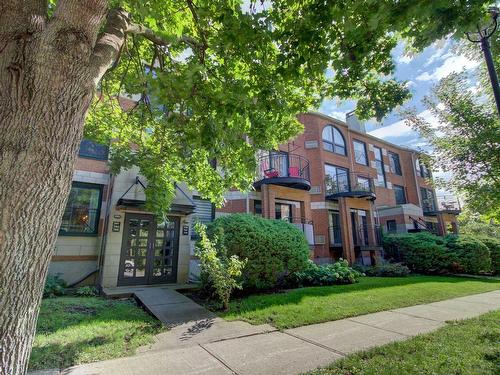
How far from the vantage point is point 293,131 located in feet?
23.5

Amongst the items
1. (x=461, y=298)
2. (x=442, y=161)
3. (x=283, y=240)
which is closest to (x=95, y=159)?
(x=283, y=240)

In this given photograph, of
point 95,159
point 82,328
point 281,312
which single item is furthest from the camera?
point 95,159

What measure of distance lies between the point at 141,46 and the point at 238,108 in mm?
4452

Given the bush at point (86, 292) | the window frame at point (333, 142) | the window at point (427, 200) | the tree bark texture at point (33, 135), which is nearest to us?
the tree bark texture at point (33, 135)

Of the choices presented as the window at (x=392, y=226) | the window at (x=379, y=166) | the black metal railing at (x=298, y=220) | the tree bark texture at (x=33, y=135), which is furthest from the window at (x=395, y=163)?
the tree bark texture at (x=33, y=135)

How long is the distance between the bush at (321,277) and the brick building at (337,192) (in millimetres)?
3830

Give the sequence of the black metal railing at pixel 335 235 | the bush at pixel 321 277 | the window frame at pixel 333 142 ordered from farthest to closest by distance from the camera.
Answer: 1. the window frame at pixel 333 142
2. the black metal railing at pixel 335 235
3. the bush at pixel 321 277

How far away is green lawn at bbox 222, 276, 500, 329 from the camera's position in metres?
5.82

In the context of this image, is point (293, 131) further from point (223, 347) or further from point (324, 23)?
point (223, 347)

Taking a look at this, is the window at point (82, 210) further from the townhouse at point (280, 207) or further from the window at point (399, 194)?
the window at point (399, 194)

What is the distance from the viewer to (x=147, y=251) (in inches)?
389

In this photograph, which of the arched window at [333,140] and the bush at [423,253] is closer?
the bush at [423,253]

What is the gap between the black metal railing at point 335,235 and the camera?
17.1m

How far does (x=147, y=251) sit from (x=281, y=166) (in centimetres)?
899
